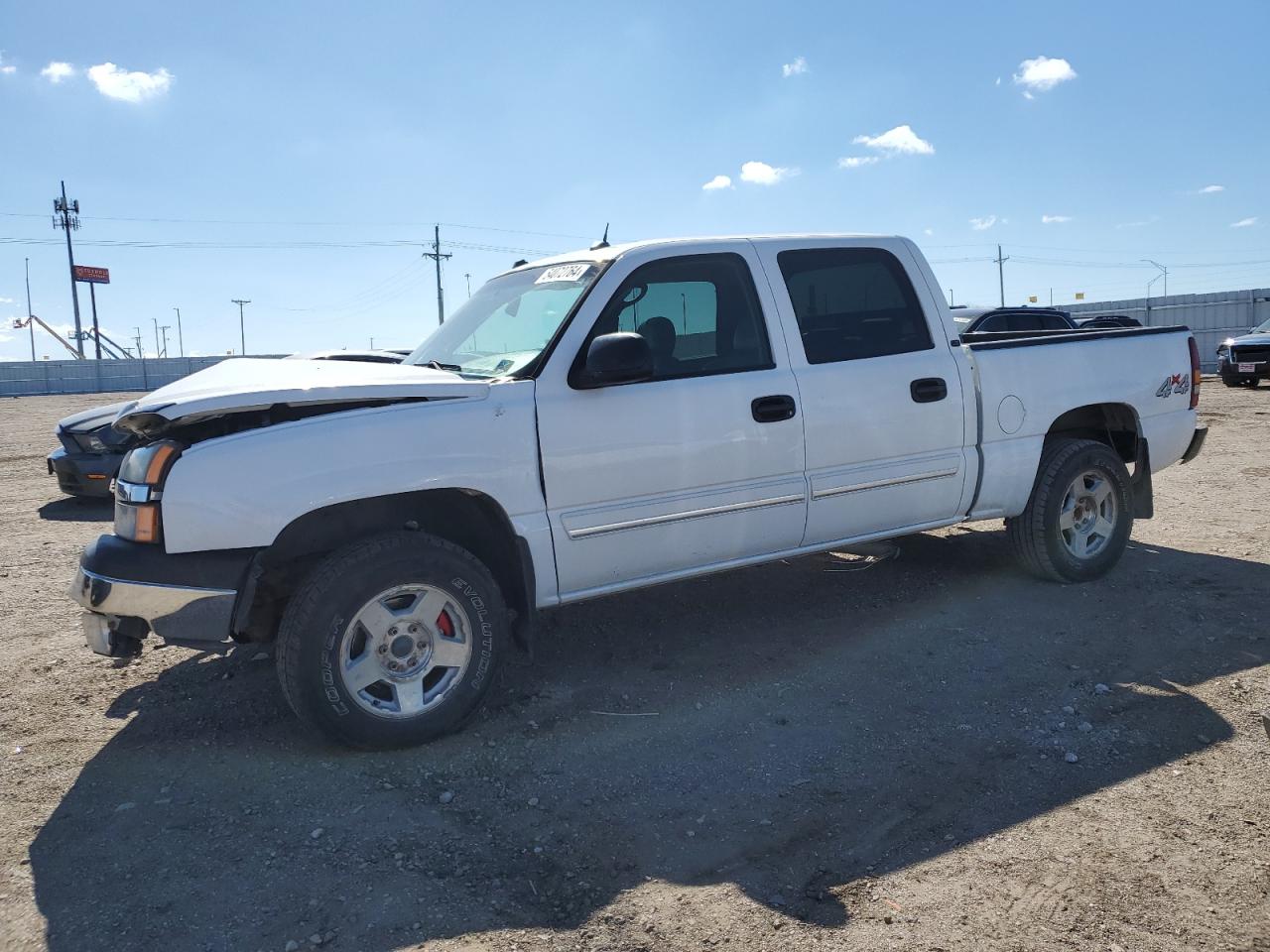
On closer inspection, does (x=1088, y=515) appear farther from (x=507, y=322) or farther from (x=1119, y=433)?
(x=507, y=322)

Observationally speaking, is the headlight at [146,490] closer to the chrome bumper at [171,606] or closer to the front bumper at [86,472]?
the chrome bumper at [171,606]

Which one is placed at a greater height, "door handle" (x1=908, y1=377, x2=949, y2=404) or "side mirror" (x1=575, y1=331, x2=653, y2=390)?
"side mirror" (x1=575, y1=331, x2=653, y2=390)

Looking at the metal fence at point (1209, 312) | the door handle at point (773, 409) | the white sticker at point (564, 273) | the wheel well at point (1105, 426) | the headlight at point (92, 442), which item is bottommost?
the wheel well at point (1105, 426)

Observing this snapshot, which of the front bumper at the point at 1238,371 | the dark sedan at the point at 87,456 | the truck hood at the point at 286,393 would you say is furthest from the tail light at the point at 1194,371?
the front bumper at the point at 1238,371

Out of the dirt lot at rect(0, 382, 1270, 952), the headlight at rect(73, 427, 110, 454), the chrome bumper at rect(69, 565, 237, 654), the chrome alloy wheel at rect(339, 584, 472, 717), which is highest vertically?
the headlight at rect(73, 427, 110, 454)

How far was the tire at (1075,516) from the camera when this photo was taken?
17.9 feet

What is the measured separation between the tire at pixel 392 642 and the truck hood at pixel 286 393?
558mm

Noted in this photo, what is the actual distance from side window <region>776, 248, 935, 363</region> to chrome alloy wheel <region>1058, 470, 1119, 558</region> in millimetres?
1513

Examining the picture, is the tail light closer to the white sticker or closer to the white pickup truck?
the white pickup truck

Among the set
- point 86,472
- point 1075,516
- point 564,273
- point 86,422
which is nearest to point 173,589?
point 564,273

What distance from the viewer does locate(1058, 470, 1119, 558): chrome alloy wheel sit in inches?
222

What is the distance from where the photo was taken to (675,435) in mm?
4137

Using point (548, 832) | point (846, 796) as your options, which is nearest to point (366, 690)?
point (548, 832)

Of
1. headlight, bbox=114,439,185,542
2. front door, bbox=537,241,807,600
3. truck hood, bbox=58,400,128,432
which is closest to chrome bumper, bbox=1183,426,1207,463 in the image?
front door, bbox=537,241,807,600
